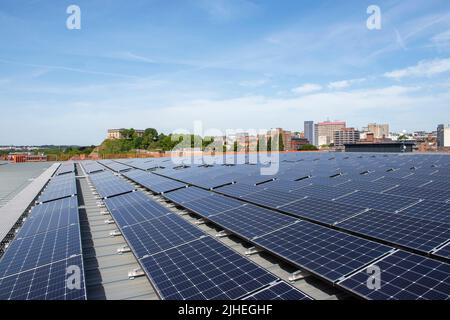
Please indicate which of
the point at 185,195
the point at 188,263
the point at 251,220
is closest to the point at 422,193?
the point at 251,220

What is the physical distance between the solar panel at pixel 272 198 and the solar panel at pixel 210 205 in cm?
106

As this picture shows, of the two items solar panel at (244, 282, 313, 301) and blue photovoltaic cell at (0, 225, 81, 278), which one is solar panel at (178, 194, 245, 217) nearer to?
blue photovoltaic cell at (0, 225, 81, 278)

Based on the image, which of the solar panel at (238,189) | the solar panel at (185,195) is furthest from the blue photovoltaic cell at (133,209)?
the solar panel at (238,189)

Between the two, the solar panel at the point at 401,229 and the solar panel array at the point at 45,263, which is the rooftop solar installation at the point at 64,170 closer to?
the solar panel array at the point at 45,263

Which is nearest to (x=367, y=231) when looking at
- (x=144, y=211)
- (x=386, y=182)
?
(x=144, y=211)

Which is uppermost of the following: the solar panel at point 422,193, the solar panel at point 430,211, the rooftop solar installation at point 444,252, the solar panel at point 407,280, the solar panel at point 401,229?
the solar panel at point 422,193

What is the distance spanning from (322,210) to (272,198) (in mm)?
3588

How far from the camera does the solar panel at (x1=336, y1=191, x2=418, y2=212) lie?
13059 mm

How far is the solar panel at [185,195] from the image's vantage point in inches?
678

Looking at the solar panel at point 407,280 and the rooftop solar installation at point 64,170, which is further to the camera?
the rooftop solar installation at point 64,170

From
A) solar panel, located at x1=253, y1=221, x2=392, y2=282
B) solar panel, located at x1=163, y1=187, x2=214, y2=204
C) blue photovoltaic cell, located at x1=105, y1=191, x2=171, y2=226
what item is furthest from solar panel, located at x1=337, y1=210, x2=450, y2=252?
solar panel, located at x1=163, y1=187, x2=214, y2=204

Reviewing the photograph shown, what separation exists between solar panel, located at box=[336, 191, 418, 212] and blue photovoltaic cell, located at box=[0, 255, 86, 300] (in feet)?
37.2

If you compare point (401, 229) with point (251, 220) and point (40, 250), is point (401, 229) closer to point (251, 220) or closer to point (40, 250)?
point (251, 220)

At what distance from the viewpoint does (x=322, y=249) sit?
8609 millimetres
